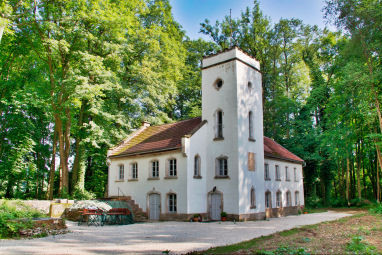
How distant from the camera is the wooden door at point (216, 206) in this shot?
20.9 meters

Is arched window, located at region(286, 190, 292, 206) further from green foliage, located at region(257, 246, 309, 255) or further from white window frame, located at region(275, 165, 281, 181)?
green foliage, located at region(257, 246, 309, 255)

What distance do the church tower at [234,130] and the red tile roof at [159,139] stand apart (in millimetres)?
1800

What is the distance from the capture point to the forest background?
22.3m

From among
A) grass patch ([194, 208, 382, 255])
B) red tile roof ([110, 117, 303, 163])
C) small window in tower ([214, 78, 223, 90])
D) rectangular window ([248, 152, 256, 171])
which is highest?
small window in tower ([214, 78, 223, 90])

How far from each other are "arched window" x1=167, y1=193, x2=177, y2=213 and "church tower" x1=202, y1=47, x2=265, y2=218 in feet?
8.24

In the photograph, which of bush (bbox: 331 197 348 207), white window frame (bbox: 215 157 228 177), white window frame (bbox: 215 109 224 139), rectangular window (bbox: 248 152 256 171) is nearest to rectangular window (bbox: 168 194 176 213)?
white window frame (bbox: 215 157 228 177)

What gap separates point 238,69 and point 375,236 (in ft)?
46.1

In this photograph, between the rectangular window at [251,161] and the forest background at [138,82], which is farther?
the forest background at [138,82]

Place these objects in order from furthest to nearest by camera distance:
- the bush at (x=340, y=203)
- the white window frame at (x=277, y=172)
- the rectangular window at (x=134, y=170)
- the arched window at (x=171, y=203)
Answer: the bush at (x=340, y=203) < the white window frame at (x=277, y=172) < the rectangular window at (x=134, y=170) < the arched window at (x=171, y=203)

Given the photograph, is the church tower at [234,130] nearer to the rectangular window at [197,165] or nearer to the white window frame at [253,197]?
the white window frame at [253,197]

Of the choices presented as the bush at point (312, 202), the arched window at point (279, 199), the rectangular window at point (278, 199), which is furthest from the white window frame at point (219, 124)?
the bush at point (312, 202)

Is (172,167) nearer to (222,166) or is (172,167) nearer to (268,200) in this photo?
(222,166)

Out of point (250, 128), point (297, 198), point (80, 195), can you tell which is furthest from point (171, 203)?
point (297, 198)

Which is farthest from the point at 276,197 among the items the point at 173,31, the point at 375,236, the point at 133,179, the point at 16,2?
the point at 16,2
